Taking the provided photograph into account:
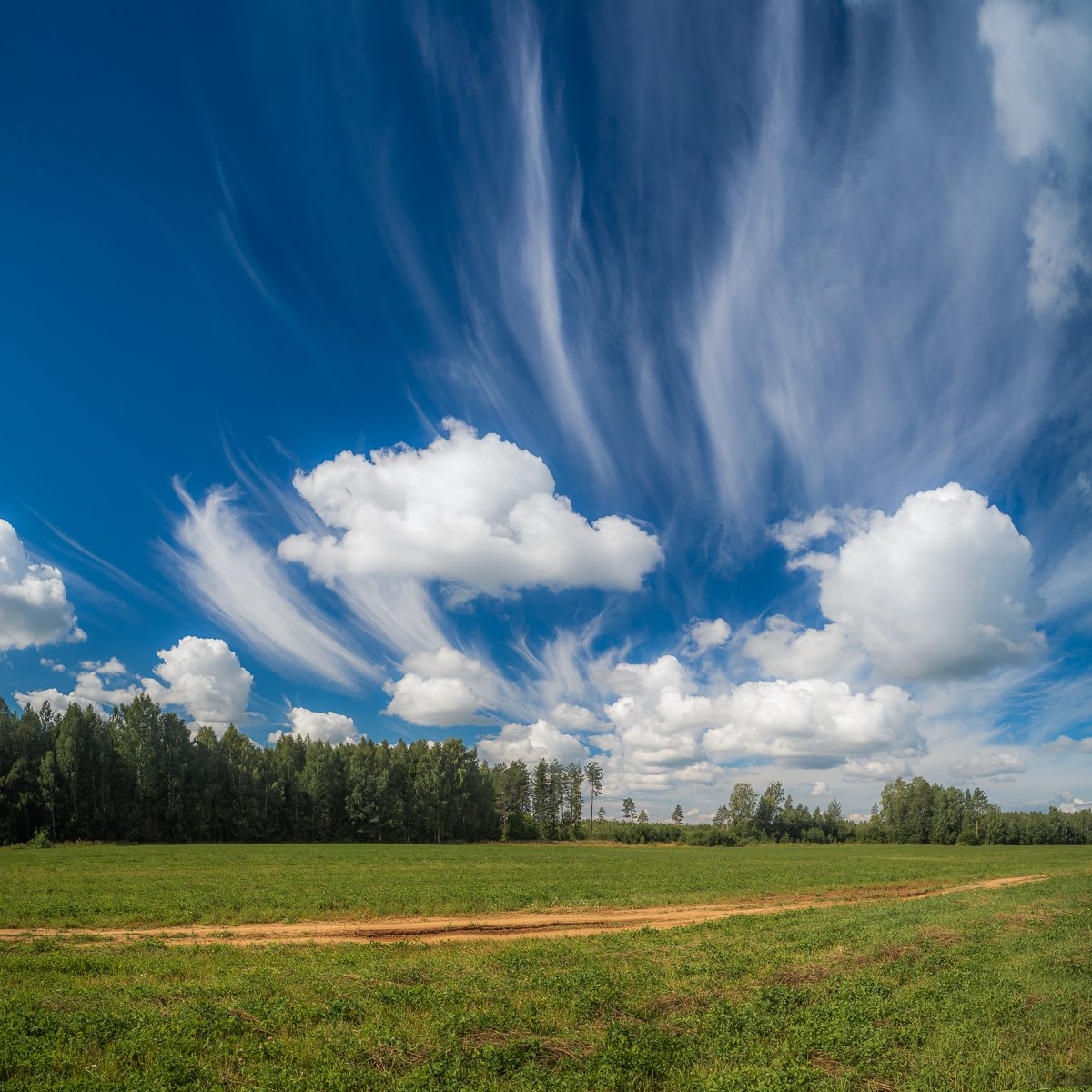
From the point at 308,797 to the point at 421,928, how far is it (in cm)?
9833

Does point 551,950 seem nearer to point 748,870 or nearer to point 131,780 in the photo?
point 748,870

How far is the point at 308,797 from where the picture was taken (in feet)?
371

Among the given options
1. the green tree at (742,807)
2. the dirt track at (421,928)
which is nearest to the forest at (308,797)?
the green tree at (742,807)

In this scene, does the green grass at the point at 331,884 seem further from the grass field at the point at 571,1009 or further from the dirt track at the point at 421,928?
the dirt track at the point at 421,928

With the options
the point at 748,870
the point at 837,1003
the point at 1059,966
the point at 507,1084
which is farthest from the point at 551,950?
the point at 748,870

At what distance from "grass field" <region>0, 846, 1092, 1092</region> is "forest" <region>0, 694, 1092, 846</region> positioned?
7347 centimetres

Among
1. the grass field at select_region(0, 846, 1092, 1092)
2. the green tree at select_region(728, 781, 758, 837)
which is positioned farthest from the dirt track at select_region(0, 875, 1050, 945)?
the green tree at select_region(728, 781, 758, 837)

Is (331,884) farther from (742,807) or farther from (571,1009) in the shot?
(742,807)

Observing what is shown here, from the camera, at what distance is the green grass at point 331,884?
28109mm

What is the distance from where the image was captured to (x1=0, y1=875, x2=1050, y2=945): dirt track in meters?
22.6

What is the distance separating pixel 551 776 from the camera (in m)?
163

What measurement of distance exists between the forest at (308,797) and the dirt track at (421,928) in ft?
218

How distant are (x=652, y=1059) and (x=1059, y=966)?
49.3ft

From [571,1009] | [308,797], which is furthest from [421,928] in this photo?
[308,797]
